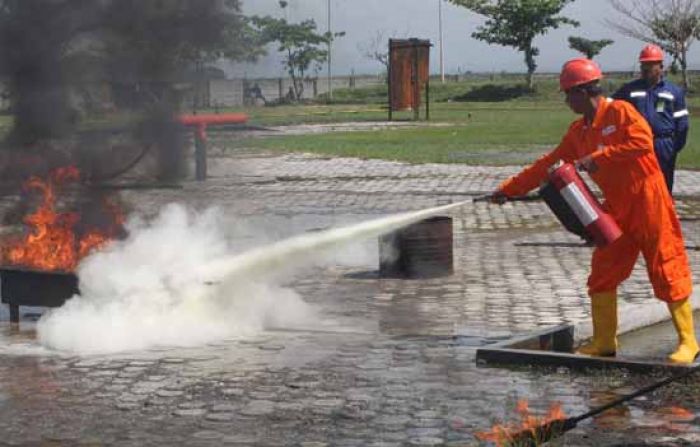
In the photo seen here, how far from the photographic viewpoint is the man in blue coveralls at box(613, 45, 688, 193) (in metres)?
10.1

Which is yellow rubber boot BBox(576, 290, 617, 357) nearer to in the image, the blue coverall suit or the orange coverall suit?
the orange coverall suit

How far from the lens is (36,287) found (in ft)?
29.2

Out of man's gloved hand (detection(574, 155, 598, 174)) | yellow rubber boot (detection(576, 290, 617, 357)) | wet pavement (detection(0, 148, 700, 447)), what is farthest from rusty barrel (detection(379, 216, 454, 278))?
man's gloved hand (detection(574, 155, 598, 174))

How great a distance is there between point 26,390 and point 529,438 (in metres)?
2.85

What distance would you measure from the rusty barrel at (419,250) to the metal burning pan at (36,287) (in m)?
3.04

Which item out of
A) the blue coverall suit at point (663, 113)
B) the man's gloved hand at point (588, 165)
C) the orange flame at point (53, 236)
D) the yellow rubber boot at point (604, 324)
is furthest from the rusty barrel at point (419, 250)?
the man's gloved hand at point (588, 165)

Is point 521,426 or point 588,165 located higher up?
point 588,165

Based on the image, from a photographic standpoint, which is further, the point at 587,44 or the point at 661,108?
the point at 587,44

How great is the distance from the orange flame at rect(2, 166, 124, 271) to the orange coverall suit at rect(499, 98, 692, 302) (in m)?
3.92

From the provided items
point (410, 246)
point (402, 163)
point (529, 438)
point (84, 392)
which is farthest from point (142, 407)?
point (402, 163)

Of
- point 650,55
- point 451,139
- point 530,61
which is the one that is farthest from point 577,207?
point 530,61

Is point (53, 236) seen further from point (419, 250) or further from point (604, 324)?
point (604, 324)

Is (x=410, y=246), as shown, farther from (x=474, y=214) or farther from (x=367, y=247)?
(x=474, y=214)

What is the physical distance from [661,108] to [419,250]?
230 cm
